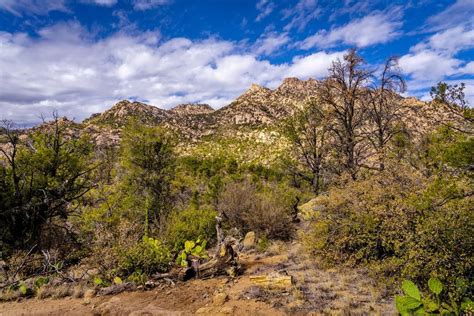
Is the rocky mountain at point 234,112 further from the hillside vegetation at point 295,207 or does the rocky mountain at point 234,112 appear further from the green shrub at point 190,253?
the green shrub at point 190,253

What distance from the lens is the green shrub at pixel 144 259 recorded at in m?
9.41

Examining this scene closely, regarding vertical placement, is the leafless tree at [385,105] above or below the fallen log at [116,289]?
above

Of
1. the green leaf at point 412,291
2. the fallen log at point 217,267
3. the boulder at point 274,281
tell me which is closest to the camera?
the green leaf at point 412,291

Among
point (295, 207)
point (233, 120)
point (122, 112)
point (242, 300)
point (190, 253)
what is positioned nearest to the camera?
point (242, 300)

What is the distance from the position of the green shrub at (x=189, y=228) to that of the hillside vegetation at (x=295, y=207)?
6 centimetres

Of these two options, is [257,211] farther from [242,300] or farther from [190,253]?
[242,300]

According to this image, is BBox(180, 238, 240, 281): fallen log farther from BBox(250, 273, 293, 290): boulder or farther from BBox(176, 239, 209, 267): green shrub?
BBox(250, 273, 293, 290): boulder

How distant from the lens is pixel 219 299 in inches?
289

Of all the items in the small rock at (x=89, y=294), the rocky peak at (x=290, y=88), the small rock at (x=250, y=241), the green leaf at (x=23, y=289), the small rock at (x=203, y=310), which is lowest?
the small rock at (x=250, y=241)

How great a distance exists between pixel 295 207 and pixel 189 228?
636cm

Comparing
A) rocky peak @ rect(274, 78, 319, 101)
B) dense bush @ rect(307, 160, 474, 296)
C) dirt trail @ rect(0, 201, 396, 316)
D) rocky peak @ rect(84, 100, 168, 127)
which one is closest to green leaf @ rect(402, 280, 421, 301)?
dense bush @ rect(307, 160, 474, 296)

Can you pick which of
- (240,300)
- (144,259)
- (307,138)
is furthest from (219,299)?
(307,138)

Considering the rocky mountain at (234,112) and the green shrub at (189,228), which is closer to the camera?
the green shrub at (189,228)

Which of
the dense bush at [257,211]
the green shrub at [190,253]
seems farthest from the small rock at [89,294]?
the dense bush at [257,211]
